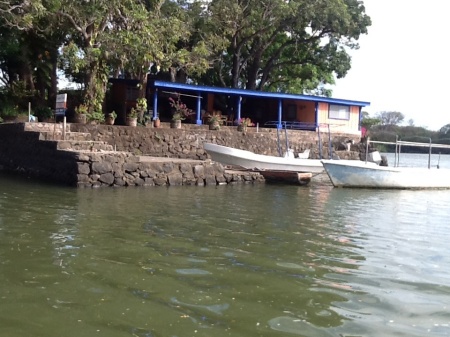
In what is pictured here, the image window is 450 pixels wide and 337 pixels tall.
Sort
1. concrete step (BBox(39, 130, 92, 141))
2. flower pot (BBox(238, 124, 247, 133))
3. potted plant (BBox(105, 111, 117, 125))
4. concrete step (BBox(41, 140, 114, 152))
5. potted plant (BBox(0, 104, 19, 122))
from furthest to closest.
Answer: flower pot (BBox(238, 124, 247, 133))
potted plant (BBox(0, 104, 19, 122))
potted plant (BBox(105, 111, 117, 125))
concrete step (BBox(39, 130, 92, 141))
concrete step (BBox(41, 140, 114, 152))

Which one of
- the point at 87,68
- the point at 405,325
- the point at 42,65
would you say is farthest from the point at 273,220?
the point at 42,65

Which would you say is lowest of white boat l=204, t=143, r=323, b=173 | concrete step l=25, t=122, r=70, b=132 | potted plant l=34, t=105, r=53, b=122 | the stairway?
white boat l=204, t=143, r=323, b=173

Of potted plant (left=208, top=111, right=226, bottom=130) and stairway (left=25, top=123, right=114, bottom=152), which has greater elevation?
potted plant (left=208, top=111, right=226, bottom=130)

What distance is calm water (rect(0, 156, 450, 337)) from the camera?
385 cm

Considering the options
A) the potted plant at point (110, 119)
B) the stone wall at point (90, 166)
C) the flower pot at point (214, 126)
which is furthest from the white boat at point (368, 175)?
the potted plant at point (110, 119)

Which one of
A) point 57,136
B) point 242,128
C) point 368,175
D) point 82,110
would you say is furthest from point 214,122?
point 368,175

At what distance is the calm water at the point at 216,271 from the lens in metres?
3.85

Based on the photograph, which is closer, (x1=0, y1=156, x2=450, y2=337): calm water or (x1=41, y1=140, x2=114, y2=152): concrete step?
(x1=0, y1=156, x2=450, y2=337): calm water

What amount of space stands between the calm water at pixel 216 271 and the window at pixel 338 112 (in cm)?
1774

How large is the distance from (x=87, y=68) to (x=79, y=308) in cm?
1736

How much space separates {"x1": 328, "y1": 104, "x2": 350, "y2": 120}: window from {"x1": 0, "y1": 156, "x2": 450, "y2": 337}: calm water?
17.7 metres

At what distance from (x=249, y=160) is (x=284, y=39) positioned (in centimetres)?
1431

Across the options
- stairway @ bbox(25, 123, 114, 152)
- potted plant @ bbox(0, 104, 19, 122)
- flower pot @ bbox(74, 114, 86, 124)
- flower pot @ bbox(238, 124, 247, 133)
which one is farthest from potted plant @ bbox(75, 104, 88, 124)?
flower pot @ bbox(238, 124, 247, 133)

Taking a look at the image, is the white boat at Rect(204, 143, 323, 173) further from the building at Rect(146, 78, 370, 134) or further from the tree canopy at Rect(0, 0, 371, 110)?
the building at Rect(146, 78, 370, 134)
